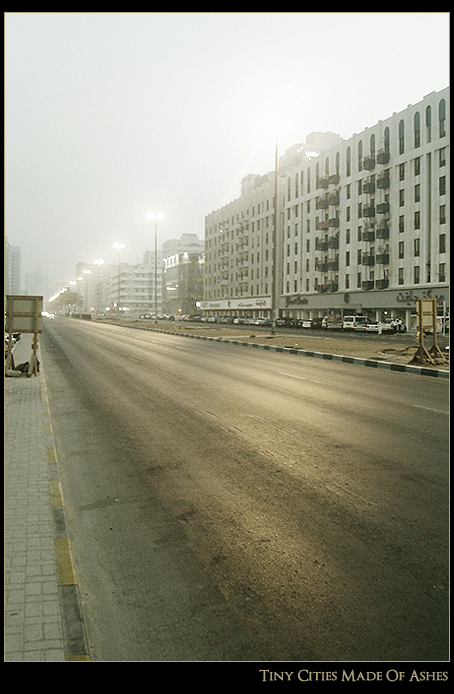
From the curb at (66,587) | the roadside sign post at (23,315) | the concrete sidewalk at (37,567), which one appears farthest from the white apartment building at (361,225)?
the curb at (66,587)

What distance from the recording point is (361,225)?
64.6 metres

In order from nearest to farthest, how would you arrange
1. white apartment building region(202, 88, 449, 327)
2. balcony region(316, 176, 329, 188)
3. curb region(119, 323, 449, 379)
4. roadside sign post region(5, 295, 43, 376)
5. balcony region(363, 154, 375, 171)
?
roadside sign post region(5, 295, 43, 376), curb region(119, 323, 449, 379), white apartment building region(202, 88, 449, 327), balcony region(363, 154, 375, 171), balcony region(316, 176, 329, 188)

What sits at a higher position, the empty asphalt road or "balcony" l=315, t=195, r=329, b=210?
"balcony" l=315, t=195, r=329, b=210

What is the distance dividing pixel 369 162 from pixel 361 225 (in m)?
7.17

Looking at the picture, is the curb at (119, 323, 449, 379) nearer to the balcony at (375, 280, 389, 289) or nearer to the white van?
the white van

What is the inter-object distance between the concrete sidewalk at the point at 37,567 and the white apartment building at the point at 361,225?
90.9 feet

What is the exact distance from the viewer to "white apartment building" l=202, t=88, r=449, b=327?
172ft

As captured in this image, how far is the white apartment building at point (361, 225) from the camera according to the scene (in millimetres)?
52406

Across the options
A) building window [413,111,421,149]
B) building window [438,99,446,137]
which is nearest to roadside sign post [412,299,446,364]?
building window [438,99,446,137]

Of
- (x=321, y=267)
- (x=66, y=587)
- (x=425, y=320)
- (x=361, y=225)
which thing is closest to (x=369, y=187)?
(x=361, y=225)

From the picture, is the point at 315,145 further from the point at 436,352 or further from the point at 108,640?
the point at 108,640

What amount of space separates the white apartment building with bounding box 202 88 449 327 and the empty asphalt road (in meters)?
25.1

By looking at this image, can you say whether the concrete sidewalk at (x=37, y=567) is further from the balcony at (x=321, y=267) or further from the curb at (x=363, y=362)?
the balcony at (x=321, y=267)

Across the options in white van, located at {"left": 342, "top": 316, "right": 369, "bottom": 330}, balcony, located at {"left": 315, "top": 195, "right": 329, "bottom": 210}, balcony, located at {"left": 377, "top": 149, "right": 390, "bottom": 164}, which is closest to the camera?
white van, located at {"left": 342, "top": 316, "right": 369, "bottom": 330}
